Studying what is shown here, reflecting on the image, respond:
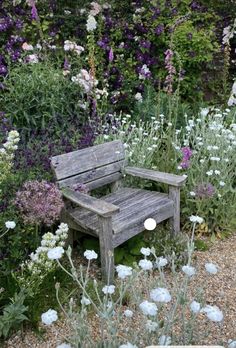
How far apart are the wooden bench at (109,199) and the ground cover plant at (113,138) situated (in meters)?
0.16

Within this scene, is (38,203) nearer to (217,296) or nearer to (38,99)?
(217,296)

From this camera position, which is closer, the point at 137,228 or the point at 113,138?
the point at 137,228

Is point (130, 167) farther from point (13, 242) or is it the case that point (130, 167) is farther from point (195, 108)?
point (195, 108)

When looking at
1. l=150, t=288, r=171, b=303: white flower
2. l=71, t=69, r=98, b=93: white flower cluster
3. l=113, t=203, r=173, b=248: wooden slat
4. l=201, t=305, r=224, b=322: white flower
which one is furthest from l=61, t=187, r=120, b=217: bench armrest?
l=71, t=69, r=98, b=93: white flower cluster

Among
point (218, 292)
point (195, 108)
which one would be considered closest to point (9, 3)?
point (195, 108)

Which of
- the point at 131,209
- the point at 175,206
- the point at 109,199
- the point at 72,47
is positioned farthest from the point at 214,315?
the point at 72,47

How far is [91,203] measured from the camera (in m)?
3.17

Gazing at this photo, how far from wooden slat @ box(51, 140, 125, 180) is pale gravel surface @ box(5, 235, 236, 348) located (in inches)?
41.0

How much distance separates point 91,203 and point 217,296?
1063 mm

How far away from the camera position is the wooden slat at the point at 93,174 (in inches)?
139

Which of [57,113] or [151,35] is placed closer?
[57,113]

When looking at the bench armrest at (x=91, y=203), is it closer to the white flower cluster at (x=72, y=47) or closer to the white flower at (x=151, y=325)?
the white flower at (x=151, y=325)

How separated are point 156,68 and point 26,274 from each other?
4069mm

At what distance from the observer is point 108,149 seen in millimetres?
3920
